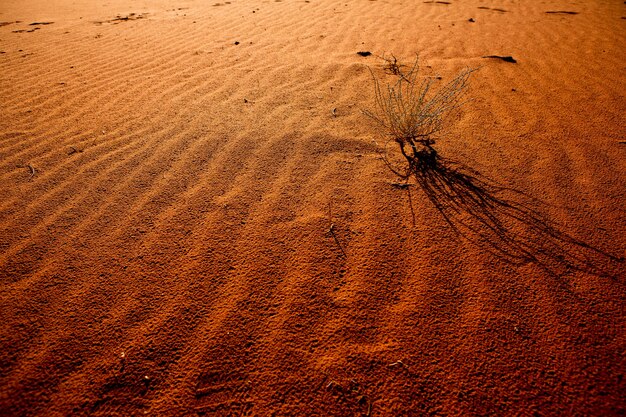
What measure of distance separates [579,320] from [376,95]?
6.97 feet

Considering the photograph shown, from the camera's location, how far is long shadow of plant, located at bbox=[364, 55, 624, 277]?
4.66 ft

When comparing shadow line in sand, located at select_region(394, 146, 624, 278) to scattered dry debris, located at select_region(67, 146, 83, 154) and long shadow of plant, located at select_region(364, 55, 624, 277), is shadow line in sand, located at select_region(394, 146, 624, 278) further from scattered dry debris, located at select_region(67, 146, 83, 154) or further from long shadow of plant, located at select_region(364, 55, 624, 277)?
scattered dry debris, located at select_region(67, 146, 83, 154)

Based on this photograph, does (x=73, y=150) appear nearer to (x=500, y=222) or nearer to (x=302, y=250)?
(x=302, y=250)

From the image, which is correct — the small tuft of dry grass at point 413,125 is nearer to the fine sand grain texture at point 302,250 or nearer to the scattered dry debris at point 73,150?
the fine sand grain texture at point 302,250

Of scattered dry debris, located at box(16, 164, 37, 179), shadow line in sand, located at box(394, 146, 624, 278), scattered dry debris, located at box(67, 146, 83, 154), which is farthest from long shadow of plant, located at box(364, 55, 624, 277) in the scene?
scattered dry debris, located at box(16, 164, 37, 179)

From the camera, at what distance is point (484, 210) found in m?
1.67

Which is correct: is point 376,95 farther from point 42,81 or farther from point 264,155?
point 42,81

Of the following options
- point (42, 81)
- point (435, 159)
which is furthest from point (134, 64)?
point (435, 159)

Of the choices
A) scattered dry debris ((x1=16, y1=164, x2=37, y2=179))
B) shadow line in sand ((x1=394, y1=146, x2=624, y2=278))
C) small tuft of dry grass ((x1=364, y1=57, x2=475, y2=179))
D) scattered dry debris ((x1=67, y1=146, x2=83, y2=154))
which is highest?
scattered dry debris ((x1=67, y1=146, x2=83, y2=154))

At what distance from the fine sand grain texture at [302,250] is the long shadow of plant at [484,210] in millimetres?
12

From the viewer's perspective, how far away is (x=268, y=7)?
5457 millimetres

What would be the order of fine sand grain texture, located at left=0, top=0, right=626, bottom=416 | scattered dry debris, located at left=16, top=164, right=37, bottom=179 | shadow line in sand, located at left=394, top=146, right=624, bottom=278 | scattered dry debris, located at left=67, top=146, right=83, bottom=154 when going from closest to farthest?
fine sand grain texture, located at left=0, top=0, right=626, bottom=416 < shadow line in sand, located at left=394, top=146, right=624, bottom=278 < scattered dry debris, located at left=16, top=164, right=37, bottom=179 < scattered dry debris, located at left=67, top=146, right=83, bottom=154

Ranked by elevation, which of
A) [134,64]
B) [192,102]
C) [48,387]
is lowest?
[48,387]

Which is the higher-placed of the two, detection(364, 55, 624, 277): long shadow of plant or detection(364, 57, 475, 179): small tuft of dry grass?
detection(364, 57, 475, 179): small tuft of dry grass
